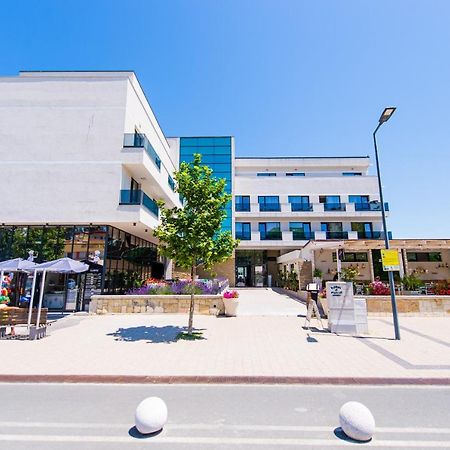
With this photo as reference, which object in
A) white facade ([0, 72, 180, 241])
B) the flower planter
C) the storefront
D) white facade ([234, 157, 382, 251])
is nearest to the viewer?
the flower planter

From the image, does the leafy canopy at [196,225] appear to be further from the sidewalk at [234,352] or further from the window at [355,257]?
the window at [355,257]

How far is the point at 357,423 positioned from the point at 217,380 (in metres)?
2.97

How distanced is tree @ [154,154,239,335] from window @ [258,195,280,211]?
25052mm

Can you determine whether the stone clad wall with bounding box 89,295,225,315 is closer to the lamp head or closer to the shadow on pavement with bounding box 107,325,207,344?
the shadow on pavement with bounding box 107,325,207,344

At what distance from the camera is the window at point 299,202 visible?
35.3 meters

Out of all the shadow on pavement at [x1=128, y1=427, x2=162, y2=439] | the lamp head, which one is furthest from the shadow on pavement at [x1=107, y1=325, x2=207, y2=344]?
Answer: the lamp head

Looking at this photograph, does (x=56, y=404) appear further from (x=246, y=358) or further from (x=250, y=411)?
(x=246, y=358)

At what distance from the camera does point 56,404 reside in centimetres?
478

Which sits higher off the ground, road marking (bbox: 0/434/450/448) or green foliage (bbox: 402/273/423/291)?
green foliage (bbox: 402/273/423/291)

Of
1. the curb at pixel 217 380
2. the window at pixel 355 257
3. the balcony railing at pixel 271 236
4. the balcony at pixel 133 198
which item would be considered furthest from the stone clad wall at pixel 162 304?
the balcony railing at pixel 271 236

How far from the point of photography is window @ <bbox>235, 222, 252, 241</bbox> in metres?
34.8

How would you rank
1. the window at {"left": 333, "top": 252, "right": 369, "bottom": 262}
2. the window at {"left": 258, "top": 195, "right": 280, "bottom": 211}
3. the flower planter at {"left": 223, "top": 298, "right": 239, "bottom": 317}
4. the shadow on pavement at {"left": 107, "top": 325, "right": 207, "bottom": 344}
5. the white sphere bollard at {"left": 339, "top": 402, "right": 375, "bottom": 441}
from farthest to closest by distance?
the window at {"left": 258, "top": 195, "right": 280, "bottom": 211}
the window at {"left": 333, "top": 252, "right": 369, "bottom": 262}
the flower planter at {"left": 223, "top": 298, "right": 239, "bottom": 317}
the shadow on pavement at {"left": 107, "top": 325, "right": 207, "bottom": 344}
the white sphere bollard at {"left": 339, "top": 402, "right": 375, "bottom": 441}

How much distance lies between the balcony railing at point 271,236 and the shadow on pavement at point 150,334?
24.4 meters

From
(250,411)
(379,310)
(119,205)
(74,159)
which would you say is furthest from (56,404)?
(74,159)
